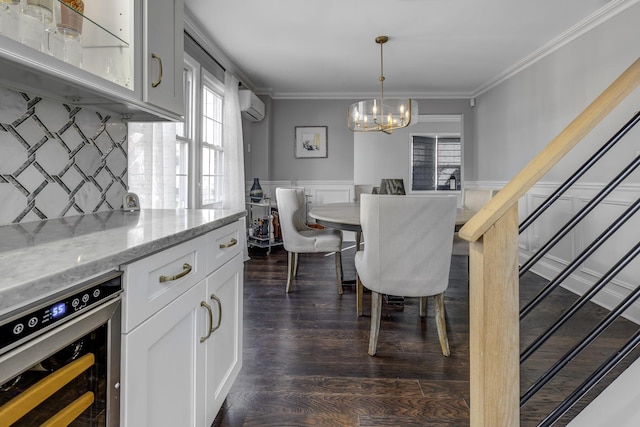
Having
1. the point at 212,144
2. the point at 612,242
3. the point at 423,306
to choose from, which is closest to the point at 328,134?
the point at 212,144

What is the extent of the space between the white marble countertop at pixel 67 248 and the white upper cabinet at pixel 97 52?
0.43 meters

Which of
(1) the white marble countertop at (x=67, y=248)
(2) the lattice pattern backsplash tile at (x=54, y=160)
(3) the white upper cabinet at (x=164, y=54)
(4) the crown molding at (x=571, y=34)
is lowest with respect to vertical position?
(1) the white marble countertop at (x=67, y=248)

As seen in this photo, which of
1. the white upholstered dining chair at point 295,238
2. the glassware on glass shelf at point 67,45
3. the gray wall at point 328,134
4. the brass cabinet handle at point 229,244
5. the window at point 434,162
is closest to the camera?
the glassware on glass shelf at point 67,45

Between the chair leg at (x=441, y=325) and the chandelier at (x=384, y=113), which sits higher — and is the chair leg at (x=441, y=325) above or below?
below

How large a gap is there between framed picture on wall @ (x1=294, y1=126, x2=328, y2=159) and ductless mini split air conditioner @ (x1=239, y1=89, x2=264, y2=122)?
89 centimetres

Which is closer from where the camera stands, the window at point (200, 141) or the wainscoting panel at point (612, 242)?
the wainscoting panel at point (612, 242)

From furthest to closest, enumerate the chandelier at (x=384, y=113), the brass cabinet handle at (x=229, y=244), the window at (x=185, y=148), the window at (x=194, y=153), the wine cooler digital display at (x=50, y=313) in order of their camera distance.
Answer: the chandelier at (x=384, y=113) → the window at (x=185, y=148) → the window at (x=194, y=153) → the brass cabinet handle at (x=229, y=244) → the wine cooler digital display at (x=50, y=313)

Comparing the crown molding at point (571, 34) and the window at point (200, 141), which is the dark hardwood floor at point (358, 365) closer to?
the window at point (200, 141)

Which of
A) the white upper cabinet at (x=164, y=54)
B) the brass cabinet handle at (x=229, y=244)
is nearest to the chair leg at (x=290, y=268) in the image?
the brass cabinet handle at (x=229, y=244)

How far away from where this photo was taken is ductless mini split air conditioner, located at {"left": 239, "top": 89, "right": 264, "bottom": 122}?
455 centimetres

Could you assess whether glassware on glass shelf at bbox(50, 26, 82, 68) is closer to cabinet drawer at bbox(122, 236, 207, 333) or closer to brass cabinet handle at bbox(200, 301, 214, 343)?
cabinet drawer at bbox(122, 236, 207, 333)

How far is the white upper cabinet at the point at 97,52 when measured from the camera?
884mm

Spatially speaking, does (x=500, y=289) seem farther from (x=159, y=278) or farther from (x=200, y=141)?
(x=200, y=141)

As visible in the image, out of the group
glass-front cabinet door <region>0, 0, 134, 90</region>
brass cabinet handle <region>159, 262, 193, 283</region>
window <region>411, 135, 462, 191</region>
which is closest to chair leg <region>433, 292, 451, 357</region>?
brass cabinet handle <region>159, 262, 193, 283</region>
